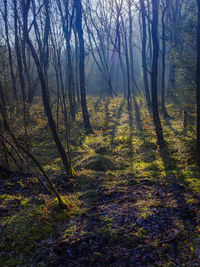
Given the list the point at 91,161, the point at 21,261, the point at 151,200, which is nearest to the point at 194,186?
the point at 151,200

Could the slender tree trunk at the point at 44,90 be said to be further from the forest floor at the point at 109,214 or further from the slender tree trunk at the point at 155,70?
the slender tree trunk at the point at 155,70

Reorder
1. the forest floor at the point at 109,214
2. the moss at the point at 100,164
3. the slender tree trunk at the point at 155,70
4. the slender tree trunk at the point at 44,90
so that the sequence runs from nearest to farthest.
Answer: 1. the forest floor at the point at 109,214
2. the slender tree trunk at the point at 44,90
3. the moss at the point at 100,164
4. the slender tree trunk at the point at 155,70

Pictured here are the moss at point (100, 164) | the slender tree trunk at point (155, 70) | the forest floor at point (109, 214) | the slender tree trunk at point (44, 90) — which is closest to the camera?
the forest floor at point (109, 214)

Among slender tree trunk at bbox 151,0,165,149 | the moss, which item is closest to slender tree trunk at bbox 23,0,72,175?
the moss

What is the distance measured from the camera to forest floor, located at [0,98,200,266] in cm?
268

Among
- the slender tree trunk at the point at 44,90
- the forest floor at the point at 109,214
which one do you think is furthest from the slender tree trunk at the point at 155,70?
the slender tree trunk at the point at 44,90

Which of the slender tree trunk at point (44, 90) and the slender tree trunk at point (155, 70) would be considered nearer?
the slender tree trunk at point (44, 90)

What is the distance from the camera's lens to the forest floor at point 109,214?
105 inches

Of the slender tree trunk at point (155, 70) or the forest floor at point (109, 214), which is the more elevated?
the slender tree trunk at point (155, 70)

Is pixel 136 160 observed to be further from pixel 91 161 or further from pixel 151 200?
pixel 151 200

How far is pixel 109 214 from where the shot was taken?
11.6ft

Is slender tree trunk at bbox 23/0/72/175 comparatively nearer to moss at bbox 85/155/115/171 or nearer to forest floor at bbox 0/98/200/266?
forest floor at bbox 0/98/200/266

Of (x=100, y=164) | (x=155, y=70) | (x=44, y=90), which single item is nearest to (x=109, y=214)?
(x=100, y=164)

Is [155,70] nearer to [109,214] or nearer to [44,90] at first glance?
[44,90]
